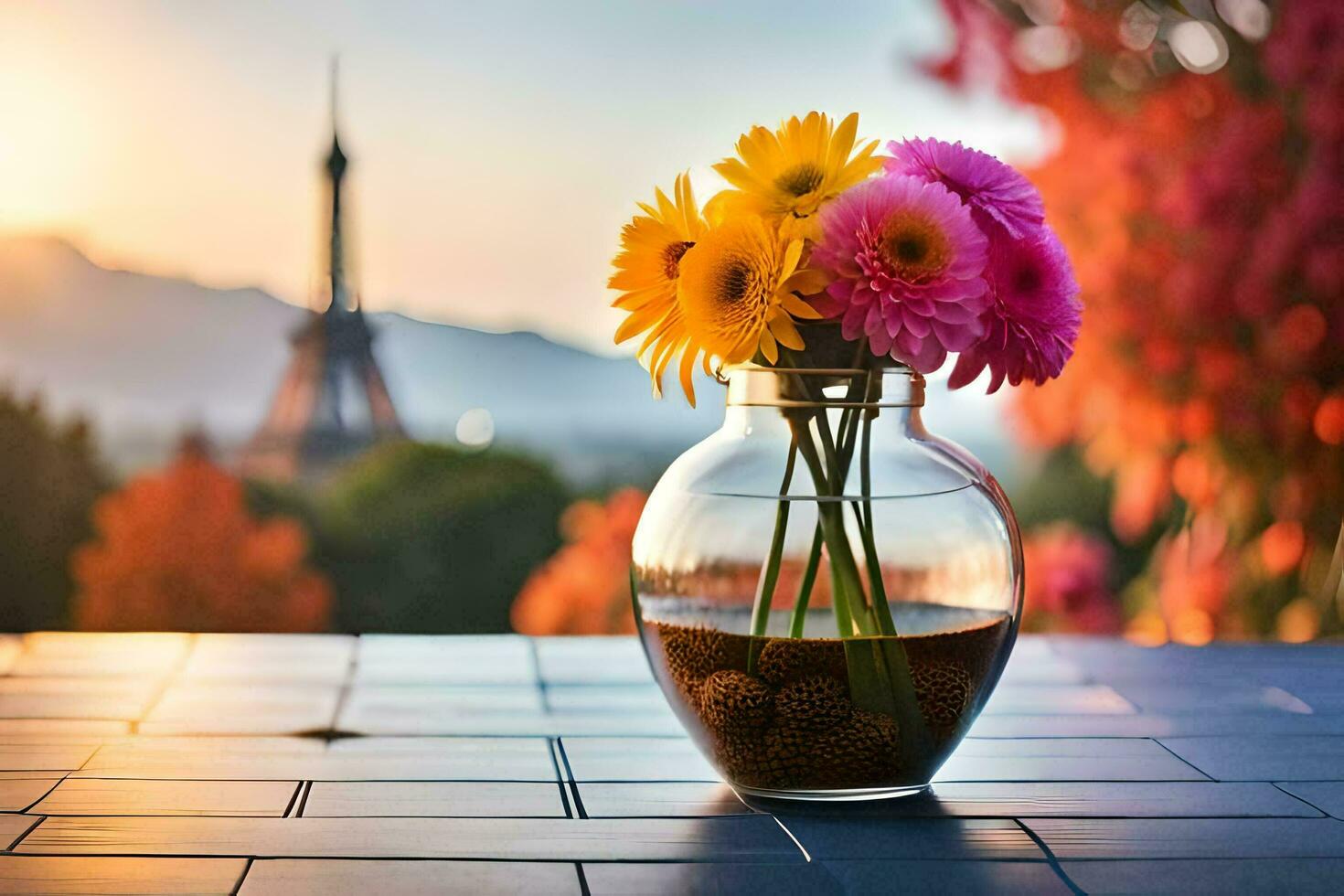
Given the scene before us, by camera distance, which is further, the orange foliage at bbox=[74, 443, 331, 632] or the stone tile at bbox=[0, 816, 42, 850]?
the orange foliage at bbox=[74, 443, 331, 632]

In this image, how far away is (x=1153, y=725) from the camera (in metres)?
1.06

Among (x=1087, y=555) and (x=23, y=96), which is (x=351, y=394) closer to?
(x=23, y=96)

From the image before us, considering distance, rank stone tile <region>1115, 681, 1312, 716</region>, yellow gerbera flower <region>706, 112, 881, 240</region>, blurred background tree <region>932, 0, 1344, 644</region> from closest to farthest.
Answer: yellow gerbera flower <region>706, 112, 881, 240</region>
stone tile <region>1115, 681, 1312, 716</region>
blurred background tree <region>932, 0, 1344, 644</region>

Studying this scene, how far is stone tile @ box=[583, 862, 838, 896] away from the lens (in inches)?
27.5

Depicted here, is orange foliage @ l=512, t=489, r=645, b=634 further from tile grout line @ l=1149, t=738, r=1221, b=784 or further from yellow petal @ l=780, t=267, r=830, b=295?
yellow petal @ l=780, t=267, r=830, b=295

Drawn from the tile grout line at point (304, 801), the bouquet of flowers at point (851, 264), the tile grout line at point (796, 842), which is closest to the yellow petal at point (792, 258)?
the bouquet of flowers at point (851, 264)

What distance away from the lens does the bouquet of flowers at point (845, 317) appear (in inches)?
29.8

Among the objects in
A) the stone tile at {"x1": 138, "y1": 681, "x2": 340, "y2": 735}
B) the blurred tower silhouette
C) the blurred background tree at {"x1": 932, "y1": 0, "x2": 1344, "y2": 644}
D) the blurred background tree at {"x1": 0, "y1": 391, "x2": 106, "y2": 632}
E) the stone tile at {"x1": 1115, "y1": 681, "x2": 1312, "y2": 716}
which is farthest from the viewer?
the blurred tower silhouette

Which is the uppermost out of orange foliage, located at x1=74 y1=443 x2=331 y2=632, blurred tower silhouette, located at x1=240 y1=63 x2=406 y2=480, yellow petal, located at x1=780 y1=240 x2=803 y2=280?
yellow petal, located at x1=780 y1=240 x2=803 y2=280

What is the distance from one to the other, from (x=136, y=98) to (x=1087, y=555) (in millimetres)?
2645

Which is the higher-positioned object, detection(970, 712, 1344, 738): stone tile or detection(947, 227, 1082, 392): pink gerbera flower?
detection(947, 227, 1082, 392): pink gerbera flower

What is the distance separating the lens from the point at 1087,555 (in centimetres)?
338

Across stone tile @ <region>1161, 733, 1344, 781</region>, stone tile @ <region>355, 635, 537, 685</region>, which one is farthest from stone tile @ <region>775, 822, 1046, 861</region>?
stone tile @ <region>355, 635, 537, 685</region>

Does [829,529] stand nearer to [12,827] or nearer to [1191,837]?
[1191,837]
